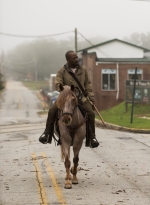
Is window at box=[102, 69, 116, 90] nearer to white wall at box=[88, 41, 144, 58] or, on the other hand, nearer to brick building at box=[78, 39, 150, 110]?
brick building at box=[78, 39, 150, 110]

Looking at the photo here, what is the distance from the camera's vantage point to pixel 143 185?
10250 mm

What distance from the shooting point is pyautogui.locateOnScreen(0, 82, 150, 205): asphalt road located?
900cm

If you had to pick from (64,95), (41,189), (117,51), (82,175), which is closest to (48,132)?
(41,189)

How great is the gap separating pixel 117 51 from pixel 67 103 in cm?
4558

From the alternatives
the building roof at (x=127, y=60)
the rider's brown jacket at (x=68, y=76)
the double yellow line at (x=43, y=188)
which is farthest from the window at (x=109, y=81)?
the rider's brown jacket at (x=68, y=76)

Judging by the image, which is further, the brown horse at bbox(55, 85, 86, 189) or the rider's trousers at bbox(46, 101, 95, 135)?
the rider's trousers at bbox(46, 101, 95, 135)

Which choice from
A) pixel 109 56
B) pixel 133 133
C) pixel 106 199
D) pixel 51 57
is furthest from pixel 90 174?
pixel 51 57

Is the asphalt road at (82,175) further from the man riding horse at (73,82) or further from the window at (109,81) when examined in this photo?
the window at (109,81)

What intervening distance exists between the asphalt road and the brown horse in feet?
1.90

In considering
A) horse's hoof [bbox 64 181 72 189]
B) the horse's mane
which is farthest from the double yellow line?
the horse's mane

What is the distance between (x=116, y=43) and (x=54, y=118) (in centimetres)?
4497

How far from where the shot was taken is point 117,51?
5434cm

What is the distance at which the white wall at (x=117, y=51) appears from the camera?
54.0 meters

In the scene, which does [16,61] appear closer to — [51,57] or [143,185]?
[51,57]
